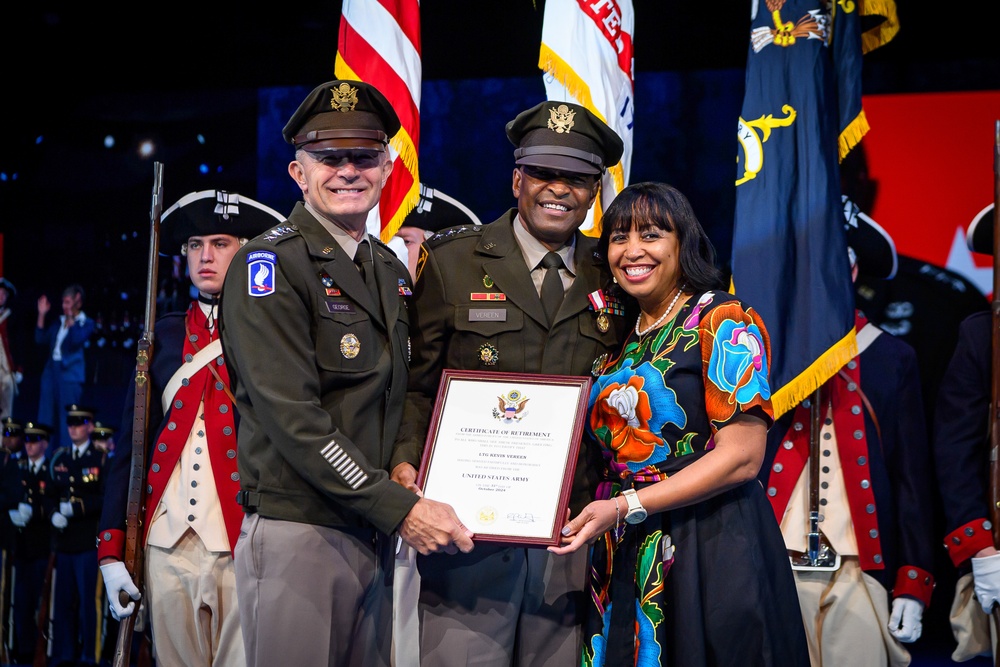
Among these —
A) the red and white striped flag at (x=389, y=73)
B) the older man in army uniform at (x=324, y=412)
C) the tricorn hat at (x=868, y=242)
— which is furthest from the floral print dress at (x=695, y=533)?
the red and white striped flag at (x=389, y=73)

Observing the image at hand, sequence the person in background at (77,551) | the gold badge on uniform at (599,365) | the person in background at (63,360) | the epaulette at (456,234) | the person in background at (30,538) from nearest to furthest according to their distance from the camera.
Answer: the gold badge on uniform at (599,365), the epaulette at (456,234), the person in background at (77,551), the person in background at (30,538), the person in background at (63,360)

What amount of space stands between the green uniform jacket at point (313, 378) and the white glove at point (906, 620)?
79.8 inches

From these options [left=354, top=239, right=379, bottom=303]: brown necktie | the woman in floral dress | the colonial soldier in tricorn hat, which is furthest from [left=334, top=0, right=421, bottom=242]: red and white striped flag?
the woman in floral dress

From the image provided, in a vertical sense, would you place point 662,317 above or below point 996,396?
above

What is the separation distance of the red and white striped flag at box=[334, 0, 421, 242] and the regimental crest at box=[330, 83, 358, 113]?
4.03 feet

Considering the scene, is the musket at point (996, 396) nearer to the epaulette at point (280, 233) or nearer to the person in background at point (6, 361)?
the epaulette at point (280, 233)

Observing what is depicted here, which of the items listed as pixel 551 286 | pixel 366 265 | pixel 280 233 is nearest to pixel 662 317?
pixel 551 286

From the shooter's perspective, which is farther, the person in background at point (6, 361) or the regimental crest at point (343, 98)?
the person in background at point (6, 361)

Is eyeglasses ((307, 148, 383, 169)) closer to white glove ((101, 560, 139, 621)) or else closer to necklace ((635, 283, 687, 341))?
necklace ((635, 283, 687, 341))

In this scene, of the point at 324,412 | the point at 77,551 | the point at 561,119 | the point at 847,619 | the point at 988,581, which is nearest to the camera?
the point at 324,412

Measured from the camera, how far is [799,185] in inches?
149

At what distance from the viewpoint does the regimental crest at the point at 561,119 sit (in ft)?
10.2

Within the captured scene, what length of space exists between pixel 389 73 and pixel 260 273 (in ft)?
5.82

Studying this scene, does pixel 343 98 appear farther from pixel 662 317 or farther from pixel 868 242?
pixel 868 242
